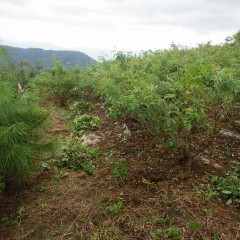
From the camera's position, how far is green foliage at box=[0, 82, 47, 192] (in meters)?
3.45

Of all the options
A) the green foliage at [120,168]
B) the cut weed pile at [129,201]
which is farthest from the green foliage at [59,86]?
the green foliage at [120,168]

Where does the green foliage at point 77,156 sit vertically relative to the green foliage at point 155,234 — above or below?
above

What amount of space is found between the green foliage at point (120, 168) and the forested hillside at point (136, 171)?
0.01 metres

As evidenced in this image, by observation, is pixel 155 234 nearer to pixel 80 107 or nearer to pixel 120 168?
pixel 120 168

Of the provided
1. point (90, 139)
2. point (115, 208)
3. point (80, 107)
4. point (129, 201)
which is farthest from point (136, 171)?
point (80, 107)

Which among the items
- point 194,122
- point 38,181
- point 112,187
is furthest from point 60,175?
point 194,122

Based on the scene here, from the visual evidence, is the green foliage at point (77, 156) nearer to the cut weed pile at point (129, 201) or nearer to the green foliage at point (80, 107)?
the cut weed pile at point (129, 201)

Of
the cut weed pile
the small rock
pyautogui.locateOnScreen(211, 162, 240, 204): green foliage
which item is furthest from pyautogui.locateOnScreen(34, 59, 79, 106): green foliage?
pyautogui.locateOnScreen(211, 162, 240, 204): green foliage

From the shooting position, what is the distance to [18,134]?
3.59 meters

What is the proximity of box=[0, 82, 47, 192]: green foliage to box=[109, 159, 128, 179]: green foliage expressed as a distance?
1063 millimetres

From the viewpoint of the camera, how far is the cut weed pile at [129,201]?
3.21 m

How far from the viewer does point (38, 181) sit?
427 cm

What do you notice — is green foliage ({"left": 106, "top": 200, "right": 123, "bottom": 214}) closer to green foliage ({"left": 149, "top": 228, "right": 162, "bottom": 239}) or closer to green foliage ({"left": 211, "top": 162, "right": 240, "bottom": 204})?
green foliage ({"left": 149, "top": 228, "right": 162, "bottom": 239})

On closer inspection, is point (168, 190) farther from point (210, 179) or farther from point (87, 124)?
point (87, 124)
